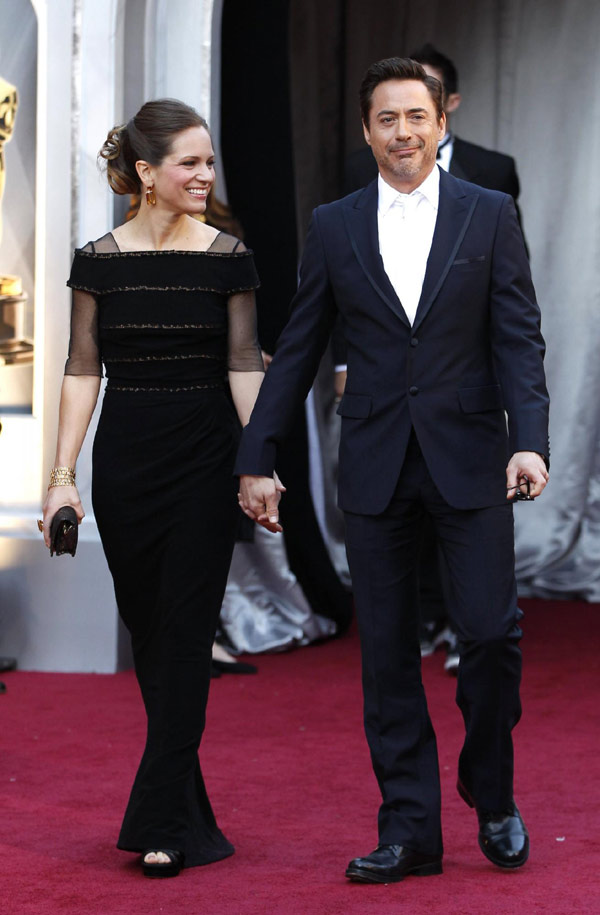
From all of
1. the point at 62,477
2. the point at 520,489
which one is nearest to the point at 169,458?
the point at 62,477

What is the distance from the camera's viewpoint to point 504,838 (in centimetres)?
319

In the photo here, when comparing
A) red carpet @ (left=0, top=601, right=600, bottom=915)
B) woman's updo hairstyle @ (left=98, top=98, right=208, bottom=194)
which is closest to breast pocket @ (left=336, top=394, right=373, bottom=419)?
woman's updo hairstyle @ (left=98, top=98, right=208, bottom=194)

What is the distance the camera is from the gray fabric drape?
733 cm

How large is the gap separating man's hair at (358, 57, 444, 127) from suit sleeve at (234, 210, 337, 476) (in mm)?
277

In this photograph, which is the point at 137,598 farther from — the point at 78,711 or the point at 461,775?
the point at 78,711

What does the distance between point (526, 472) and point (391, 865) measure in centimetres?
88

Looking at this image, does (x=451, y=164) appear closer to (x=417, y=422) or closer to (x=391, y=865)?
(x=417, y=422)

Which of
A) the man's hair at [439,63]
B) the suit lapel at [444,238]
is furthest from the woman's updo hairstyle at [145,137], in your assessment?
the man's hair at [439,63]

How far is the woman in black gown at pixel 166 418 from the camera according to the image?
3342 millimetres

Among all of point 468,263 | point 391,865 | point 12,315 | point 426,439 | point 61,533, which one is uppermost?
point 468,263

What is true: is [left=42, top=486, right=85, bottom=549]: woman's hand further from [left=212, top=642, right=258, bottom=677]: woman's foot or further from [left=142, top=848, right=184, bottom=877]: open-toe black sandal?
[left=212, top=642, right=258, bottom=677]: woman's foot

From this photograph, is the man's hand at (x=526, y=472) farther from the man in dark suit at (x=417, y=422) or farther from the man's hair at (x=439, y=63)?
the man's hair at (x=439, y=63)

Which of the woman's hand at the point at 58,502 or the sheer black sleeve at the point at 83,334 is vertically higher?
the sheer black sleeve at the point at 83,334

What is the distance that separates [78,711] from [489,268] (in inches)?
94.8
